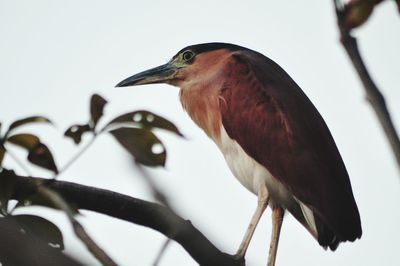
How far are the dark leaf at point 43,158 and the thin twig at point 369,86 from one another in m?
1.05

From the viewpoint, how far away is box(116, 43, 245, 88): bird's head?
12.7 ft

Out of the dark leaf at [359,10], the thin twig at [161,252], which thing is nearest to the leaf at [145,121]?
the thin twig at [161,252]

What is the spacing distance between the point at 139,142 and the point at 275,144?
6.14 feet

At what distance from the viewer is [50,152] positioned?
166 cm

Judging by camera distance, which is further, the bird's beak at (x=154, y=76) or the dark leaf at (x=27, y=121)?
the bird's beak at (x=154, y=76)

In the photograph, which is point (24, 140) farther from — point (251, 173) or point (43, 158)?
point (251, 173)

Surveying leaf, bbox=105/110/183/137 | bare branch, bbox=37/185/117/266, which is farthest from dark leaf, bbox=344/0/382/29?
leaf, bbox=105/110/183/137

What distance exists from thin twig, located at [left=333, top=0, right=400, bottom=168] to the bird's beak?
3190mm

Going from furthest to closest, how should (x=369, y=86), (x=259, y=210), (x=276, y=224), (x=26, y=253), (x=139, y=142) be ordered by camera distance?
(x=276, y=224) → (x=259, y=210) → (x=139, y=142) → (x=26, y=253) → (x=369, y=86)

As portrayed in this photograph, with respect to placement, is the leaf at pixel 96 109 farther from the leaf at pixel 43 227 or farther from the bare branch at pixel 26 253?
the bare branch at pixel 26 253

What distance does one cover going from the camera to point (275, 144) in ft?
11.0

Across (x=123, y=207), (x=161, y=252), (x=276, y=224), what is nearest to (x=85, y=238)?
(x=161, y=252)

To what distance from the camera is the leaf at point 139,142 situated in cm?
147

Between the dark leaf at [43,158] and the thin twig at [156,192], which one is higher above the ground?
the thin twig at [156,192]
